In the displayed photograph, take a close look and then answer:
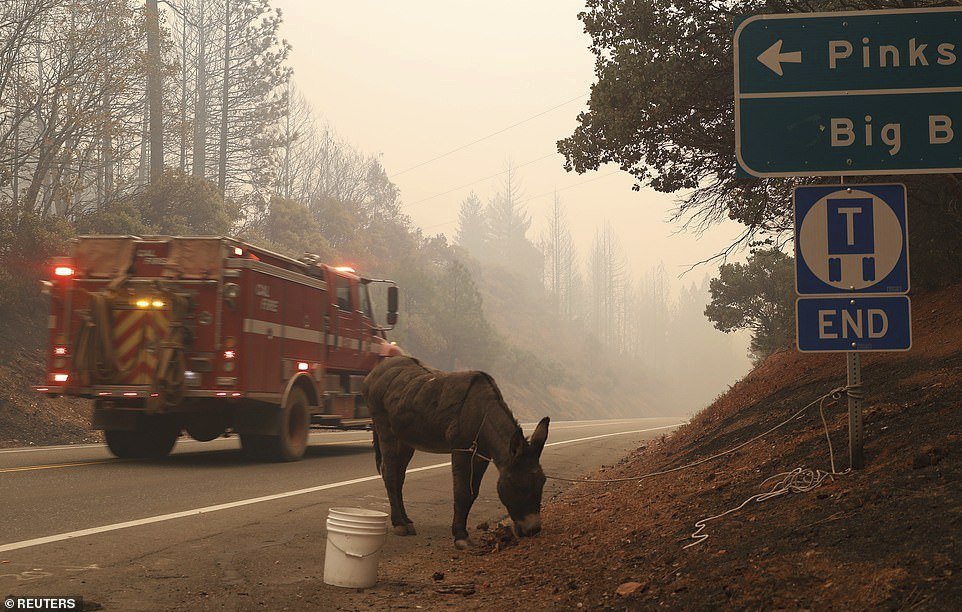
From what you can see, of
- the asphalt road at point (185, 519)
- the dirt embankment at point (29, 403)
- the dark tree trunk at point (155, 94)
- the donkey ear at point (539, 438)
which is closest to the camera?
the asphalt road at point (185, 519)

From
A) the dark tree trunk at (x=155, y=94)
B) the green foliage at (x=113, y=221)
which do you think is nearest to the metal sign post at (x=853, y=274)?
the green foliage at (x=113, y=221)

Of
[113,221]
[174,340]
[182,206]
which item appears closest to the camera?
[174,340]

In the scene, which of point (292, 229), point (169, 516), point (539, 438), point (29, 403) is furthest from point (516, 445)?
point (292, 229)

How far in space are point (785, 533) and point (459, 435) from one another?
3279 mm

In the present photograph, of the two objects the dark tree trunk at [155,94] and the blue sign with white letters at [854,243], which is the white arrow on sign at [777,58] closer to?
the blue sign with white letters at [854,243]

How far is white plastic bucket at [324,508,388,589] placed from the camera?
6227 mm

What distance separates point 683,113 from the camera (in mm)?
14336

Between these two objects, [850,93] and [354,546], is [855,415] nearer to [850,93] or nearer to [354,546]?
[850,93]

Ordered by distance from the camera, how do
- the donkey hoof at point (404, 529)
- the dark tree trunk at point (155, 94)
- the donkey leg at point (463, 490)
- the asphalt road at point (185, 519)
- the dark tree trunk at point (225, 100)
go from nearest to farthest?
the asphalt road at point (185, 519) < the donkey leg at point (463, 490) < the donkey hoof at point (404, 529) < the dark tree trunk at point (155, 94) < the dark tree trunk at point (225, 100)

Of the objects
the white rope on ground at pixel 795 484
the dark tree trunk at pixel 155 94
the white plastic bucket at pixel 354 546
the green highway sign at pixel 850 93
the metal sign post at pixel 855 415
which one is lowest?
the white plastic bucket at pixel 354 546

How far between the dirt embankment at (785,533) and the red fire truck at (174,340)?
20.2ft

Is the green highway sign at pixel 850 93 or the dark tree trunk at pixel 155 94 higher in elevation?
the dark tree trunk at pixel 155 94

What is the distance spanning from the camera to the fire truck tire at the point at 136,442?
49.1 ft

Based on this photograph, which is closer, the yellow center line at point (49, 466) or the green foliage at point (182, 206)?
the yellow center line at point (49, 466)
